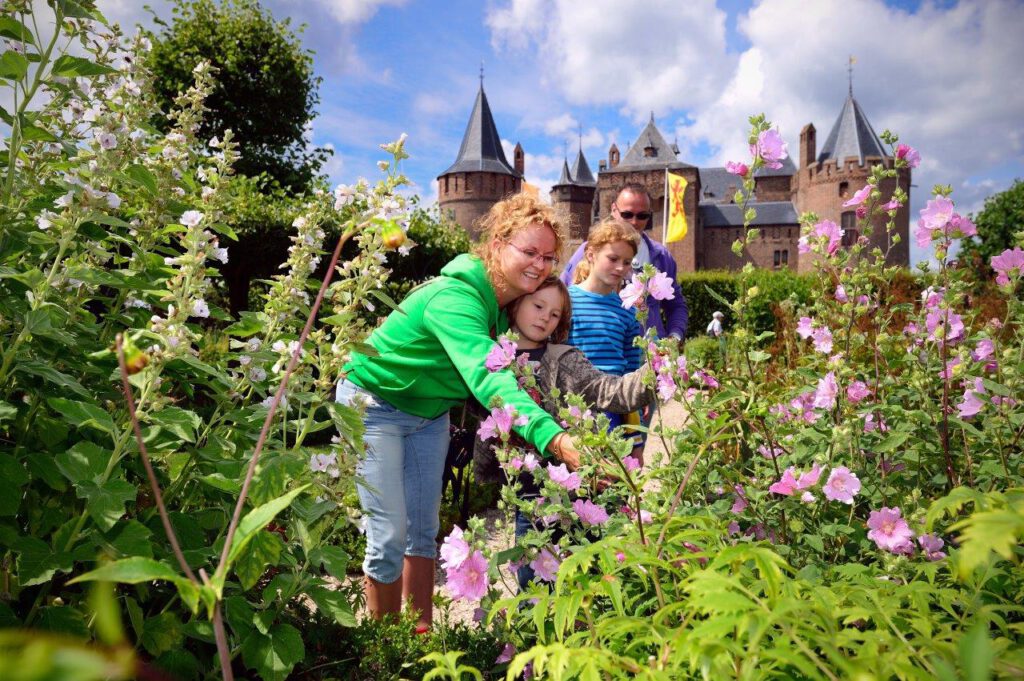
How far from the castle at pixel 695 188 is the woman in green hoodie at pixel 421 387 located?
4326cm

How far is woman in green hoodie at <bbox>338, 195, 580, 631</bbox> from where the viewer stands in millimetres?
2457

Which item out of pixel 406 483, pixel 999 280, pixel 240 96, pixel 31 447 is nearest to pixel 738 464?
pixel 999 280

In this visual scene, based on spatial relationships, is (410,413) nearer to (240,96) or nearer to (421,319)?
(421,319)

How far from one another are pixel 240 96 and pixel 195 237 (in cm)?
1584

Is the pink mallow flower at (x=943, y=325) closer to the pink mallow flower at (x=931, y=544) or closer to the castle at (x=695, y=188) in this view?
the pink mallow flower at (x=931, y=544)

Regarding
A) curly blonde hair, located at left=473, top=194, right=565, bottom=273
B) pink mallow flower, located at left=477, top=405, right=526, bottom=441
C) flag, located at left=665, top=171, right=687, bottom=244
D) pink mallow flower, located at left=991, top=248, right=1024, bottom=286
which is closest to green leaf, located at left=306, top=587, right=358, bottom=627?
pink mallow flower, located at left=477, top=405, right=526, bottom=441

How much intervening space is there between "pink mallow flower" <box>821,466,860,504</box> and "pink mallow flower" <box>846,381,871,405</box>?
631 mm

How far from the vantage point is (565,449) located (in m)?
1.76

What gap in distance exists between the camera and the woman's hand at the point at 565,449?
1744mm

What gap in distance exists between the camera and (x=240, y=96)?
15.4m

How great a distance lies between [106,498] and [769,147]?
1.83 m

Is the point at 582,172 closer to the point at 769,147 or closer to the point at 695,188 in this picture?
the point at 695,188

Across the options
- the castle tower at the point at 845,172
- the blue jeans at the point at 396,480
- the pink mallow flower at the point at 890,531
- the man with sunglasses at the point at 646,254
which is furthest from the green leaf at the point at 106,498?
the castle tower at the point at 845,172

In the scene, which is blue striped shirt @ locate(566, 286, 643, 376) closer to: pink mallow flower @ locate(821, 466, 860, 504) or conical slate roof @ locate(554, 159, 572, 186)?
pink mallow flower @ locate(821, 466, 860, 504)
